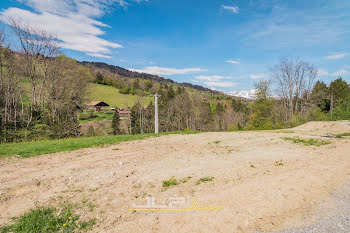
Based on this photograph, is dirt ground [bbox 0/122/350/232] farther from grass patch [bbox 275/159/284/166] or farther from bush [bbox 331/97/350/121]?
bush [bbox 331/97/350/121]

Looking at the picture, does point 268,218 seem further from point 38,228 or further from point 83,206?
point 38,228

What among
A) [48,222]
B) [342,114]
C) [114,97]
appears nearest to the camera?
[48,222]

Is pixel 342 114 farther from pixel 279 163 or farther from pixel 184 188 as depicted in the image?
pixel 184 188

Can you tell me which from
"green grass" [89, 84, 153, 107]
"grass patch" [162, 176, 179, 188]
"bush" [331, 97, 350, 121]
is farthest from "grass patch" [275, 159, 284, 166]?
"green grass" [89, 84, 153, 107]

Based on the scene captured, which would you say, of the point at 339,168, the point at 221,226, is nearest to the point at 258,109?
the point at 339,168

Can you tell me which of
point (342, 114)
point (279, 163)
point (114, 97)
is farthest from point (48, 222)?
point (114, 97)

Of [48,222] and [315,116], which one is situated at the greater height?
[315,116]

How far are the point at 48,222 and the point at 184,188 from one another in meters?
3.03

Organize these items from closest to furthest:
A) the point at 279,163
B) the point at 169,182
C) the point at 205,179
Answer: the point at 169,182, the point at 205,179, the point at 279,163

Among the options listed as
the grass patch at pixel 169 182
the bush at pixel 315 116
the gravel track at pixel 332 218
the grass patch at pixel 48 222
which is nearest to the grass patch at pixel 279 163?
the gravel track at pixel 332 218

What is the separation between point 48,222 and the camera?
344 cm

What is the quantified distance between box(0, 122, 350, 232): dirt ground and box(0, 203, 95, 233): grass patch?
28 cm

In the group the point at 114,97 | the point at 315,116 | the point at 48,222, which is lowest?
the point at 48,222

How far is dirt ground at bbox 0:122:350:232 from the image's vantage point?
3514 mm
